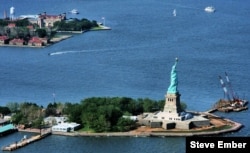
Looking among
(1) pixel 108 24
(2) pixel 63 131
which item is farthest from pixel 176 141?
(1) pixel 108 24

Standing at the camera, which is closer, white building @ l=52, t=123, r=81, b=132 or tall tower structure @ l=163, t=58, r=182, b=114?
white building @ l=52, t=123, r=81, b=132

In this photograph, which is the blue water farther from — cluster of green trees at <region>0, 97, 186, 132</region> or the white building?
cluster of green trees at <region>0, 97, 186, 132</region>

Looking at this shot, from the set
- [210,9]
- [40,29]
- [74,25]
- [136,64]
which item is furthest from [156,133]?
[210,9]

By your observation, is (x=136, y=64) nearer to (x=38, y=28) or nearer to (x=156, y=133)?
(x=156, y=133)

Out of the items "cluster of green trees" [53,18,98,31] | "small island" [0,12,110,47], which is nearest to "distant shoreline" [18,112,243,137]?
"small island" [0,12,110,47]

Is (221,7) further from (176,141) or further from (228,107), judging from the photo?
(176,141)
